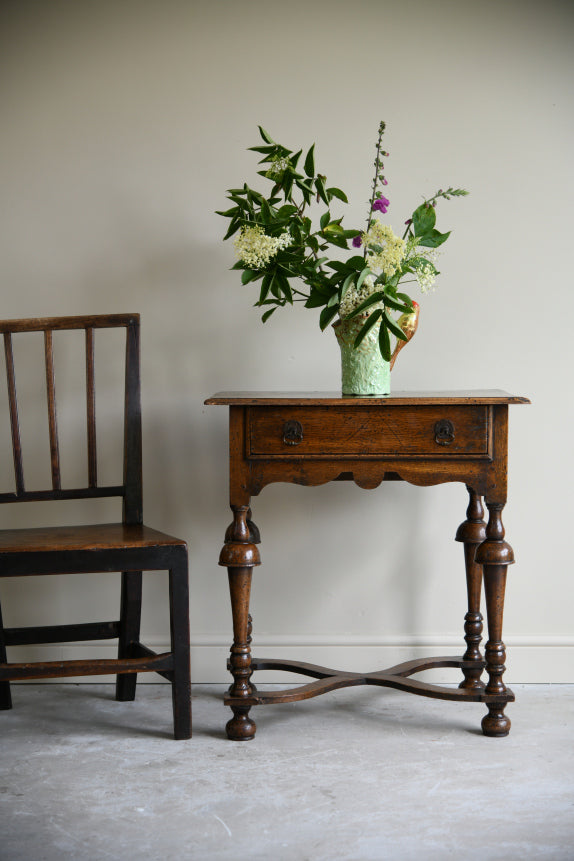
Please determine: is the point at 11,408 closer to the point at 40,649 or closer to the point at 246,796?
the point at 40,649

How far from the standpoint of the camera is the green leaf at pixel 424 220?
192 cm

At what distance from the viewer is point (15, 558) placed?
1.75 meters

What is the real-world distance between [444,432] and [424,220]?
1.66 ft

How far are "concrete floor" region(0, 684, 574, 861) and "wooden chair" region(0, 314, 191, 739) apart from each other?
150mm

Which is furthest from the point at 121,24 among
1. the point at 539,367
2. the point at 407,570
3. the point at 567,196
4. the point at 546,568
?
the point at 546,568

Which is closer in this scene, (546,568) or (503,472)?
(503,472)

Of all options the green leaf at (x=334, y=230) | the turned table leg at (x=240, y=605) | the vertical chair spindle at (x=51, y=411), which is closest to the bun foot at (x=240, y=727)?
the turned table leg at (x=240, y=605)

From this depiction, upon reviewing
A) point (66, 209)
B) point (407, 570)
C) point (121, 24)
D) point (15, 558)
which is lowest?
point (407, 570)

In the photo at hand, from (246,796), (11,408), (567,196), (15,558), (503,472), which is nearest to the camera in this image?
(246,796)

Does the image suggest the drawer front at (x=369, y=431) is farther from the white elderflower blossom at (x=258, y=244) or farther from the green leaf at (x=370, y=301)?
the white elderflower blossom at (x=258, y=244)

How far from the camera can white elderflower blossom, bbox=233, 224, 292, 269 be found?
191 centimetres

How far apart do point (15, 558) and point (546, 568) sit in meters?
1.49

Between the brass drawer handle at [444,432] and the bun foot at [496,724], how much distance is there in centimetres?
65

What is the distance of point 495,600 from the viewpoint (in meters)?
1.91
